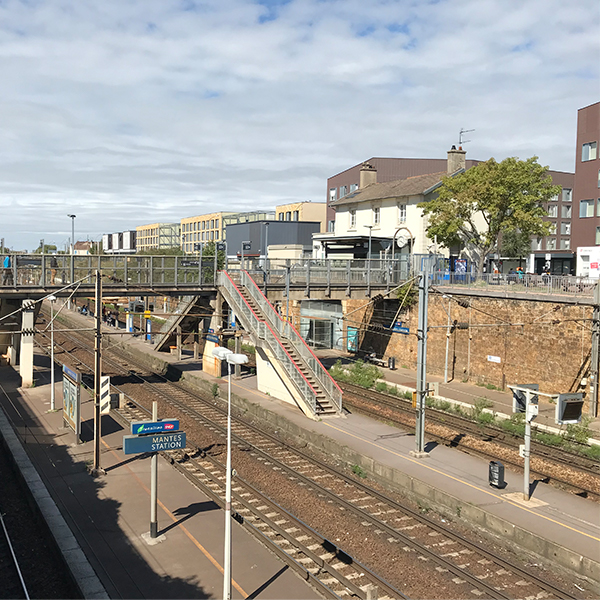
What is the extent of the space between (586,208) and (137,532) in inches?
1395

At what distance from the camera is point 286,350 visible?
82.7ft

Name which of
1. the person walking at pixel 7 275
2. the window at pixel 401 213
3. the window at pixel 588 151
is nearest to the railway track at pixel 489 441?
the person walking at pixel 7 275

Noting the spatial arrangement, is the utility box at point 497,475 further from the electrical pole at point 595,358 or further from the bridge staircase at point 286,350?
the electrical pole at point 595,358

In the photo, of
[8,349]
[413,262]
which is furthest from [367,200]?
[8,349]

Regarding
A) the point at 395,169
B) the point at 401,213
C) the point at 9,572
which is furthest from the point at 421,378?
the point at 395,169

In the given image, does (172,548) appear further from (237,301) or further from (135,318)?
(135,318)

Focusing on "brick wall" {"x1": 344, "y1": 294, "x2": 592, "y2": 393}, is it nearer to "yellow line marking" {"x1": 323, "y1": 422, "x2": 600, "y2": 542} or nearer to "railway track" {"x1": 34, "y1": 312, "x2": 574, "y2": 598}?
"yellow line marking" {"x1": 323, "y1": 422, "x2": 600, "y2": 542}

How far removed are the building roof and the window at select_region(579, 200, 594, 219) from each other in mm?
9026

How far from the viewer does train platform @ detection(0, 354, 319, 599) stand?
10.8 meters

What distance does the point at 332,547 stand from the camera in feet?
41.2

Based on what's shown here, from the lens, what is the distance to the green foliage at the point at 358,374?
98.2 ft

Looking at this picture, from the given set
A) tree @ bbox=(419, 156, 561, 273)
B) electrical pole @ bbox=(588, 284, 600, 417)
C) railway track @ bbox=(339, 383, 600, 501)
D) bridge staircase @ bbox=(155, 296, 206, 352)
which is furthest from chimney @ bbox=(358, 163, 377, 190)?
electrical pole @ bbox=(588, 284, 600, 417)

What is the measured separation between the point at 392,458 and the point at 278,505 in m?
4.48

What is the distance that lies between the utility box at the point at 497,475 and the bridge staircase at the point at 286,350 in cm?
803
